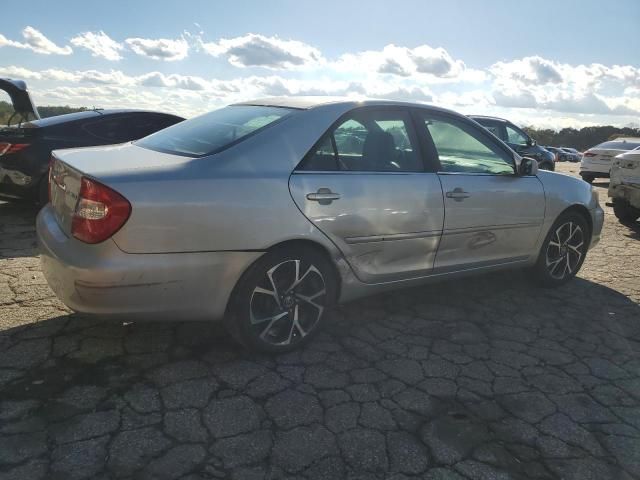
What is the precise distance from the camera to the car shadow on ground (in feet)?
Result: 7.72

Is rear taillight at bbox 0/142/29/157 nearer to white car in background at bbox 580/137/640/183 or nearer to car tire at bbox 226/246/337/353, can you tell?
car tire at bbox 226/246/337/353

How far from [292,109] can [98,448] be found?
7.02 ft

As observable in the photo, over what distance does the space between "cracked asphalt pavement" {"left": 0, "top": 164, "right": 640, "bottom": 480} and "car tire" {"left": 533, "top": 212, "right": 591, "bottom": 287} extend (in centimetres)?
61

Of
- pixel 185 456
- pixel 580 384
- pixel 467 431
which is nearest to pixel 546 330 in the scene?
pixel 580 384

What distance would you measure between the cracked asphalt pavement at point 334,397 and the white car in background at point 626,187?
14.3ft

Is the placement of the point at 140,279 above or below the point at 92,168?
below

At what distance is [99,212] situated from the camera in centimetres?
256

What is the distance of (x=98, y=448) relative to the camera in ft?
7.21

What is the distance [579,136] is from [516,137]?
73.1 m

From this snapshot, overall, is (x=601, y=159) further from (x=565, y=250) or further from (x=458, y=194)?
(x=458, y=194)

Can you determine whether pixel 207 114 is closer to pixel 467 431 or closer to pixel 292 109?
pixel 292 109

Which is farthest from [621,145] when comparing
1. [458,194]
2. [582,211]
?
[458,194]

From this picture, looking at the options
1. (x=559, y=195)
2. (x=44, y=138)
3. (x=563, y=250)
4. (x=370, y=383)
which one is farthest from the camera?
(x=44, y=138)

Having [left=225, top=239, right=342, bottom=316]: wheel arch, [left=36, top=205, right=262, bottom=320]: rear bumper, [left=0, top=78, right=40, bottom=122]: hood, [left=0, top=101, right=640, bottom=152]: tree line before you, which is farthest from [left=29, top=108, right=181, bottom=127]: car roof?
[left=0, top=101, right=640, bottom=152]: tree line
